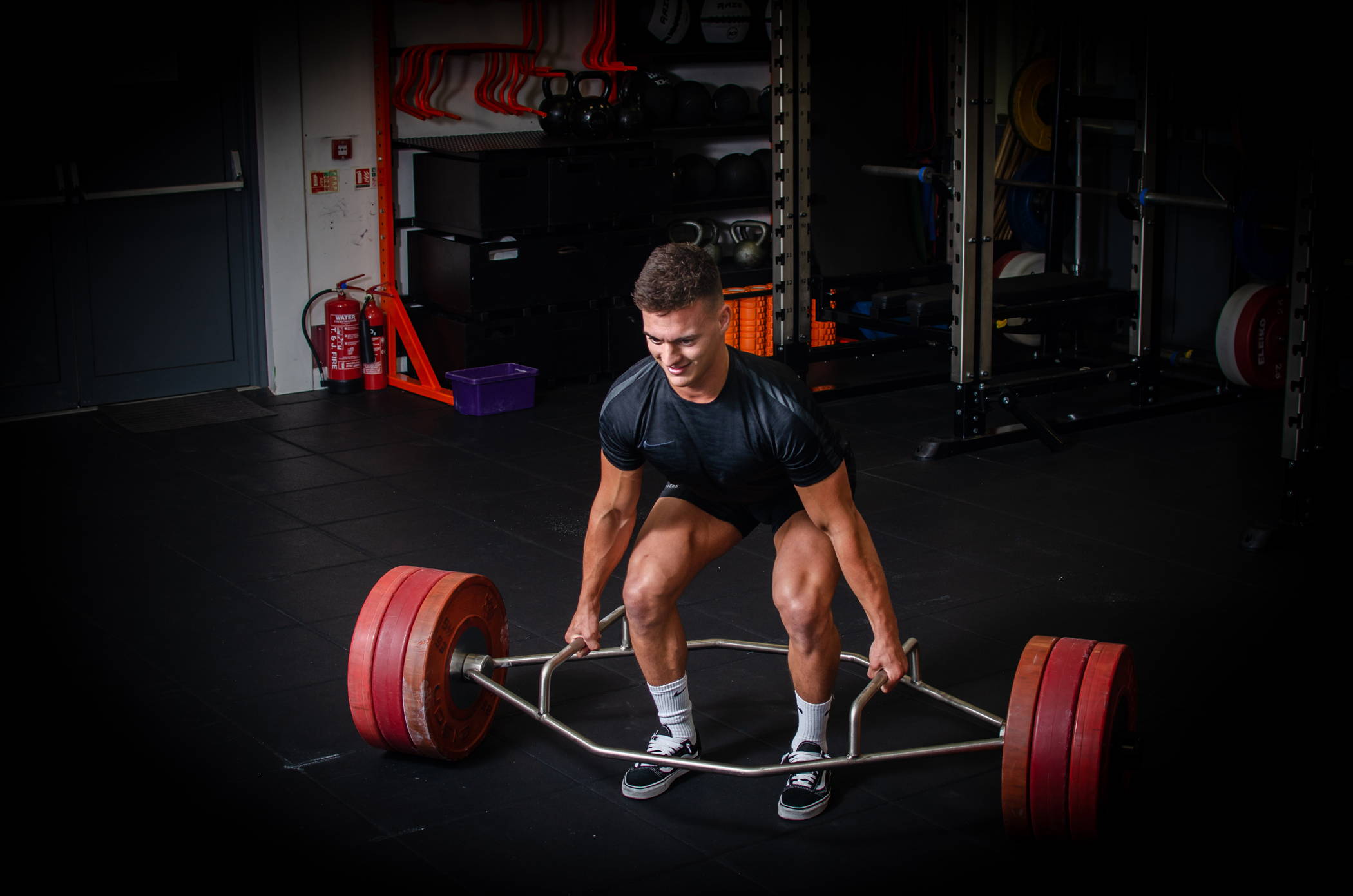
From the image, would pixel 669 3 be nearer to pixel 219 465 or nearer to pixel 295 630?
pixel 219 465

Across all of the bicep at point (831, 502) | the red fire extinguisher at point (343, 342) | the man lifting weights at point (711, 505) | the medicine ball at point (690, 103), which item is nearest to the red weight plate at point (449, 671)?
the man lifting weights at point (711, 505)

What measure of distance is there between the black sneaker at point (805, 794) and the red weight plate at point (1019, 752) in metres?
0.34

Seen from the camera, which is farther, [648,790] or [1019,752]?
[648,790]

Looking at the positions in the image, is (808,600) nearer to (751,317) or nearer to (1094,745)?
(1094,745)

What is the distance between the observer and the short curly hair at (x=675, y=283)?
7.80ft

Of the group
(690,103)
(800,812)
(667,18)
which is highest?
(667,18)

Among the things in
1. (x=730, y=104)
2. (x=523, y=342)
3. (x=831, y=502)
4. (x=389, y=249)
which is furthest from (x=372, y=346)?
(x=831, y=502)

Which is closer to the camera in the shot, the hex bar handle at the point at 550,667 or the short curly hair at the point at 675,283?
the short curly hair at the point at 675,283

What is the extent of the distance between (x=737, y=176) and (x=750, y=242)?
308 millimetres

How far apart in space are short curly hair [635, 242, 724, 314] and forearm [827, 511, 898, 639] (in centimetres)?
47

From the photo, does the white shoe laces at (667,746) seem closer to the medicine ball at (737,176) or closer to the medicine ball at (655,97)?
the medicine ball at (655,97)

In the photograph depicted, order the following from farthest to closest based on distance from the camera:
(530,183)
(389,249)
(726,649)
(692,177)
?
(692,177)
(389,249)
(530,183)
(726,649)

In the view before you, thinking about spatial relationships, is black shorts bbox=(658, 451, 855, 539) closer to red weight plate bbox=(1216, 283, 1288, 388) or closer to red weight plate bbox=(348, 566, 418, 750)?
red weight plate bbox=(348, 566, 418, 750)

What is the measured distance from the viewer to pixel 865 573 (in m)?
2.52
